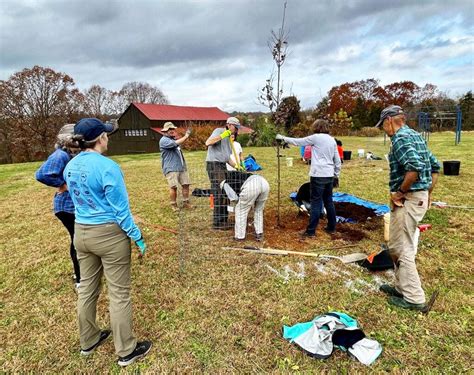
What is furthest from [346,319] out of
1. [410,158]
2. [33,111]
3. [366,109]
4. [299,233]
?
[366,109]

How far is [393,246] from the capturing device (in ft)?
9.24

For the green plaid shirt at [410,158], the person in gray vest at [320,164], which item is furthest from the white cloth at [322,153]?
the green plaid shirt at [410,158]

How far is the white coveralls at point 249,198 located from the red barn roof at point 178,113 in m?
28.7

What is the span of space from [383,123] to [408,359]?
2004 mm

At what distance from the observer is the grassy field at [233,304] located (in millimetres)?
2314

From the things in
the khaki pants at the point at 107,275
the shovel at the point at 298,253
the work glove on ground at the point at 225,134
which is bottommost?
the shovel at the point at 298,253

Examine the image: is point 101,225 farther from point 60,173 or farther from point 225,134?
point 225,134

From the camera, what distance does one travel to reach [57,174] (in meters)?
2.89

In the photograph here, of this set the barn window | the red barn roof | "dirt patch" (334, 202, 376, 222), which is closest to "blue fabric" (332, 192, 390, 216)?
"dirt patch" (334, 202, 376, 222)

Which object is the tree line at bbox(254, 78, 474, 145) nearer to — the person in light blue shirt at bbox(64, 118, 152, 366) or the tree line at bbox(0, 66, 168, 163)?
the person in light blue shirt at bbox(64, 118, 152, 366)

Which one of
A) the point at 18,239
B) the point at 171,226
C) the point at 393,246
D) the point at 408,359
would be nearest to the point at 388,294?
the point at 393,246

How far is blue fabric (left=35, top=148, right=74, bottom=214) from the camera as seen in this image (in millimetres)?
2871

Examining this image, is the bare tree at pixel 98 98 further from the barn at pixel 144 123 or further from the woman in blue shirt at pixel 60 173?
the woman in blue shirt at pixel 60 173

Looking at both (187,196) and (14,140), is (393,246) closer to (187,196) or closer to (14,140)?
(187,196)
